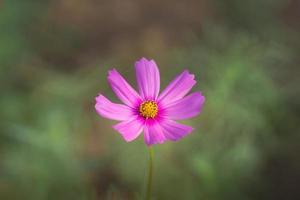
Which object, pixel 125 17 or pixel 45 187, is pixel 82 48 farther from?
pixel 45 187

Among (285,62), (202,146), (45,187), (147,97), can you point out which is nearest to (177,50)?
(285,62)

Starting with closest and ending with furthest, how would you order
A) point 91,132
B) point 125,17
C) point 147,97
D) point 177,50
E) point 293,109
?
point 147,97 → point 293,109 → point 91,132 → point 177,50 → point 125,17

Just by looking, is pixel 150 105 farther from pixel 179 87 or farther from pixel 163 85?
pixel 163 85

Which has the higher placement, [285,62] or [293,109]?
[285,62]

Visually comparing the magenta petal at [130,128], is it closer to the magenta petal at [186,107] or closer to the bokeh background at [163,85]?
the magenta petal at [186,107]

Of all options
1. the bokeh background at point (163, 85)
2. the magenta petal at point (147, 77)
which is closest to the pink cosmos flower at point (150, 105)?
the magenta petal at point (147, 77)

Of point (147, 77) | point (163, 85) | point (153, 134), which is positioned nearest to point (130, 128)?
point (153, 134)

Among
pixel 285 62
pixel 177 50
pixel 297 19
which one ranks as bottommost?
pixel 285 62
